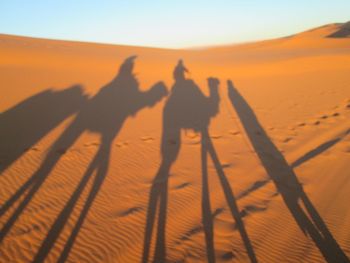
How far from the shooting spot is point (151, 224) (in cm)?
444

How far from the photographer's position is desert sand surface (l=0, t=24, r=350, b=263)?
4023 millimetres

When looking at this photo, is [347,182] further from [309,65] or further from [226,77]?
[309,65]

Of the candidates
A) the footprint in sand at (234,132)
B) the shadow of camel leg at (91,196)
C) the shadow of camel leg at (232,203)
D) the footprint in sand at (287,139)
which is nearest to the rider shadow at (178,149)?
the shadow of camel leg at (232,203)

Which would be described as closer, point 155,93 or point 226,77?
point 155,93

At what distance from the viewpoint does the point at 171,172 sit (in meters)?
5.96

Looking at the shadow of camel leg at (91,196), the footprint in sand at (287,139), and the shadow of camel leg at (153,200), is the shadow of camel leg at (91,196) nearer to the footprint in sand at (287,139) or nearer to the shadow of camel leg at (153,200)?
the shadow of camel leg at (153,200)

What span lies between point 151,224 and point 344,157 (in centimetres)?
459

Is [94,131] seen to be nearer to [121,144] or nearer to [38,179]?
[121,144]

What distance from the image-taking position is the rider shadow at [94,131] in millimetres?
4430

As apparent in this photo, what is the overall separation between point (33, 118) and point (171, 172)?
547cm

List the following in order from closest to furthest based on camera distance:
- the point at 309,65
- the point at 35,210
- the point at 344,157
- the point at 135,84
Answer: the point at 35,210, the point at 344,157, the point at 135,84, the point at 309,65

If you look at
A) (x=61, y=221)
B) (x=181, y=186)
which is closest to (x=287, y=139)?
(x=181, y=186)

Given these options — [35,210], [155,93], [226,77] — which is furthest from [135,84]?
[35,210]

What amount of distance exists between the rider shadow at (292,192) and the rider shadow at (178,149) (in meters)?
0.92
